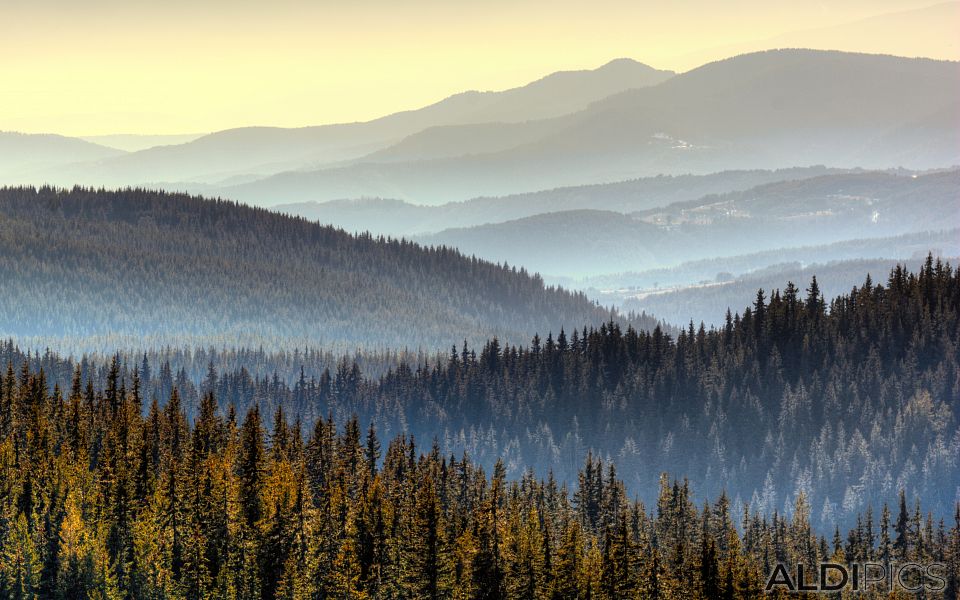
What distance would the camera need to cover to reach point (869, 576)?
131625mm

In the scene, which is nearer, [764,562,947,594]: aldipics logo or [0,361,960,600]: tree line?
[0,361,960,600]: tree line

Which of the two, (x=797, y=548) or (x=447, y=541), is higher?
(x=447, y=541)

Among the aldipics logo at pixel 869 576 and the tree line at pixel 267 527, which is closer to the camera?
the tree line at pixel 267 527

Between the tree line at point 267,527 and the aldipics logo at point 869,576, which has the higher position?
the tree line at point 267,527

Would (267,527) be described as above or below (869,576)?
above

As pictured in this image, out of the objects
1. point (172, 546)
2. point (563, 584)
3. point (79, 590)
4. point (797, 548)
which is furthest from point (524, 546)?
point (797, 548)

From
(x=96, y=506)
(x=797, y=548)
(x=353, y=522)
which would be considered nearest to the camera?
(x=353, y=522)

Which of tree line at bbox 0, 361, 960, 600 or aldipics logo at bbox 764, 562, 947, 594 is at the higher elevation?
tree line at bbox 0, 361, 960, 600

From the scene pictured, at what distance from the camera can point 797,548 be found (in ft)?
477

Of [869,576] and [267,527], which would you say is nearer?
[267,527]

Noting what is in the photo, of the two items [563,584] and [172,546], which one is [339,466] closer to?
[172,546]

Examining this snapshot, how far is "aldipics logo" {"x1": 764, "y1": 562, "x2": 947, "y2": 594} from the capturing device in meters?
123

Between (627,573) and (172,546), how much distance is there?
3208cm

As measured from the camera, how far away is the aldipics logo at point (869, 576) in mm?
122575
